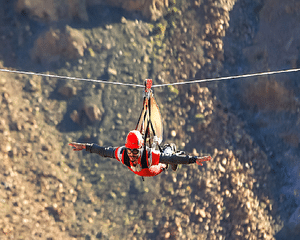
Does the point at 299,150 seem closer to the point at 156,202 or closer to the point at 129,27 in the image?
the point at 156,202

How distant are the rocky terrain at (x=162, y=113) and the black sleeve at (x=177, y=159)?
7749mm

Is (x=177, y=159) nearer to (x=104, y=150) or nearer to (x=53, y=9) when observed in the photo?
(x=104, y=150)

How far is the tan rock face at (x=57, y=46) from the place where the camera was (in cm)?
1354

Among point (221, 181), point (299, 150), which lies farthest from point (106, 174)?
point (299, 150)

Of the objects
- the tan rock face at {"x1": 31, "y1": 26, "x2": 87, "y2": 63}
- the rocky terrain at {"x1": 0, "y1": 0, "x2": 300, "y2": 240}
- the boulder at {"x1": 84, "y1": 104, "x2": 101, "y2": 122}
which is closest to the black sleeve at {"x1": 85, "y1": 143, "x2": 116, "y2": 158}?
the rocky terrain at {"x1": 0, "y1": 0, "x2": 300, "y2": 240}

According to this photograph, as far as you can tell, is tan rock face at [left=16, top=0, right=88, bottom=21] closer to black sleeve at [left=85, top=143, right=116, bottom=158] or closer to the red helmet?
black sleeve at [left=85, top=143, right=116, bottom=158]

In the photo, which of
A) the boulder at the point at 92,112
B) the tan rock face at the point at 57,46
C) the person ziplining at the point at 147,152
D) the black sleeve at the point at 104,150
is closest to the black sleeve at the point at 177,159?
the person ziplining at the point at 147,152

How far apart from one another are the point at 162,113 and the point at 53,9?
855 centimetres

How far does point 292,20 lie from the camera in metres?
16.5

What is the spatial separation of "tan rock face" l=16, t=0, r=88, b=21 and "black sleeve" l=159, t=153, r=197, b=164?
11.6 metres

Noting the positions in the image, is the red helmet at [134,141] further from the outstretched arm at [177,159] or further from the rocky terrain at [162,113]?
the rocky terrain at [162,113]

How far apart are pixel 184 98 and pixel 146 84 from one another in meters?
9.52

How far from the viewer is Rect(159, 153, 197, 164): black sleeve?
580 centimetres

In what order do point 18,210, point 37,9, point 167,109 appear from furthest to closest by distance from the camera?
1. point 167,109
2. point 37,9
3. point 18,210
